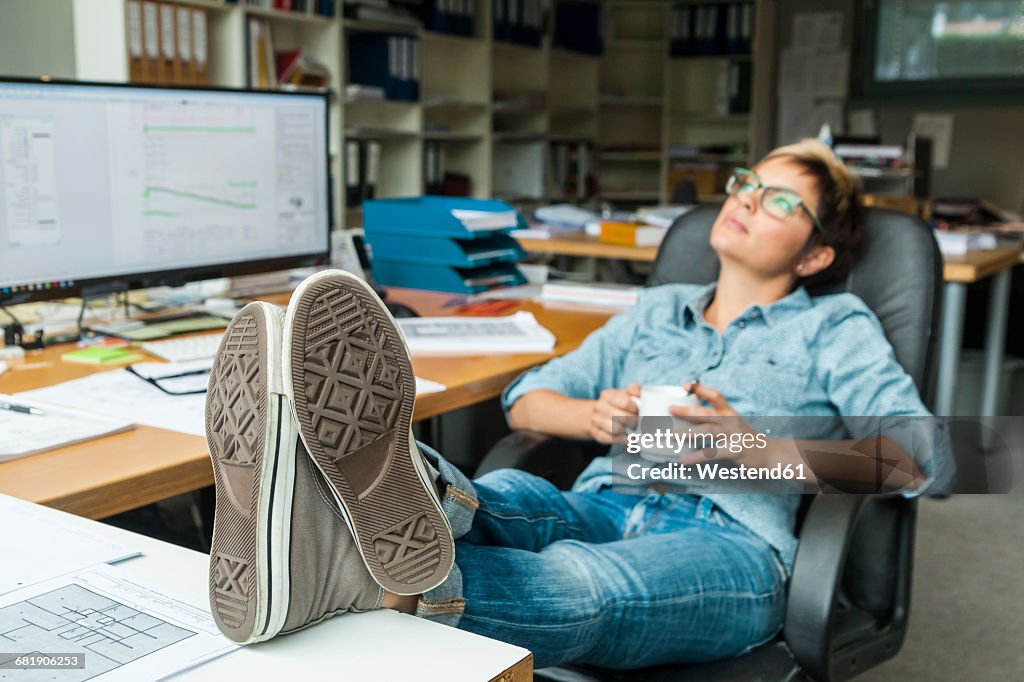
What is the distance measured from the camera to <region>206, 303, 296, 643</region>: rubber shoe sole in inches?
29.2

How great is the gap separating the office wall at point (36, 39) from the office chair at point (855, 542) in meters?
2.73

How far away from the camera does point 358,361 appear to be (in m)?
0.84

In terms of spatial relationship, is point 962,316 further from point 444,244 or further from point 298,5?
point 298,5

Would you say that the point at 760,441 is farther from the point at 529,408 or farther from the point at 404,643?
the point at 404,643

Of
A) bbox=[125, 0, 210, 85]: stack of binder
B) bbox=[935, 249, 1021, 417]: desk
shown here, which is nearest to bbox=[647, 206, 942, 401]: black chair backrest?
bbox=[935, 249, 1021, 417]: desk

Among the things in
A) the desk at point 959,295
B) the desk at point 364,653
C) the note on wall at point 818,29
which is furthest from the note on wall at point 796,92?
the desk at point 364,653

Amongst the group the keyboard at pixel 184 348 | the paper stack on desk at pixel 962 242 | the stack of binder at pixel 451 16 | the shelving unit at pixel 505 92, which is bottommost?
the keyboard at pixel 184 348

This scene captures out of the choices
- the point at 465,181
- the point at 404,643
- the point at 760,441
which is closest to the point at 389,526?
the point at 404,643

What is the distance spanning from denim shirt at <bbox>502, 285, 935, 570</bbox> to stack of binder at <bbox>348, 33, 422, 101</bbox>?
305 cm

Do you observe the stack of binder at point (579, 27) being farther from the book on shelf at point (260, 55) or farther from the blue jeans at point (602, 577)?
the blue jeans at point (602, 577)

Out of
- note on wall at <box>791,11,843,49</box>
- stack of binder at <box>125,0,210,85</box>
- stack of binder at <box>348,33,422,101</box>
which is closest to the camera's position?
stack of binder at <box>125,0,210,85</box>

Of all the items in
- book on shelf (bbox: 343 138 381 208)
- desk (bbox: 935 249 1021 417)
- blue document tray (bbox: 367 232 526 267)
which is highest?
book on shelf (bbox: 343 138 381 208)

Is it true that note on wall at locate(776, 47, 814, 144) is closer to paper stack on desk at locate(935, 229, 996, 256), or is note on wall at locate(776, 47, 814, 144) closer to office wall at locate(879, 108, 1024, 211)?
office wall at locate(879, 108, 1024, 211)

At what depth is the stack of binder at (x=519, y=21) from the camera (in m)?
5.20
